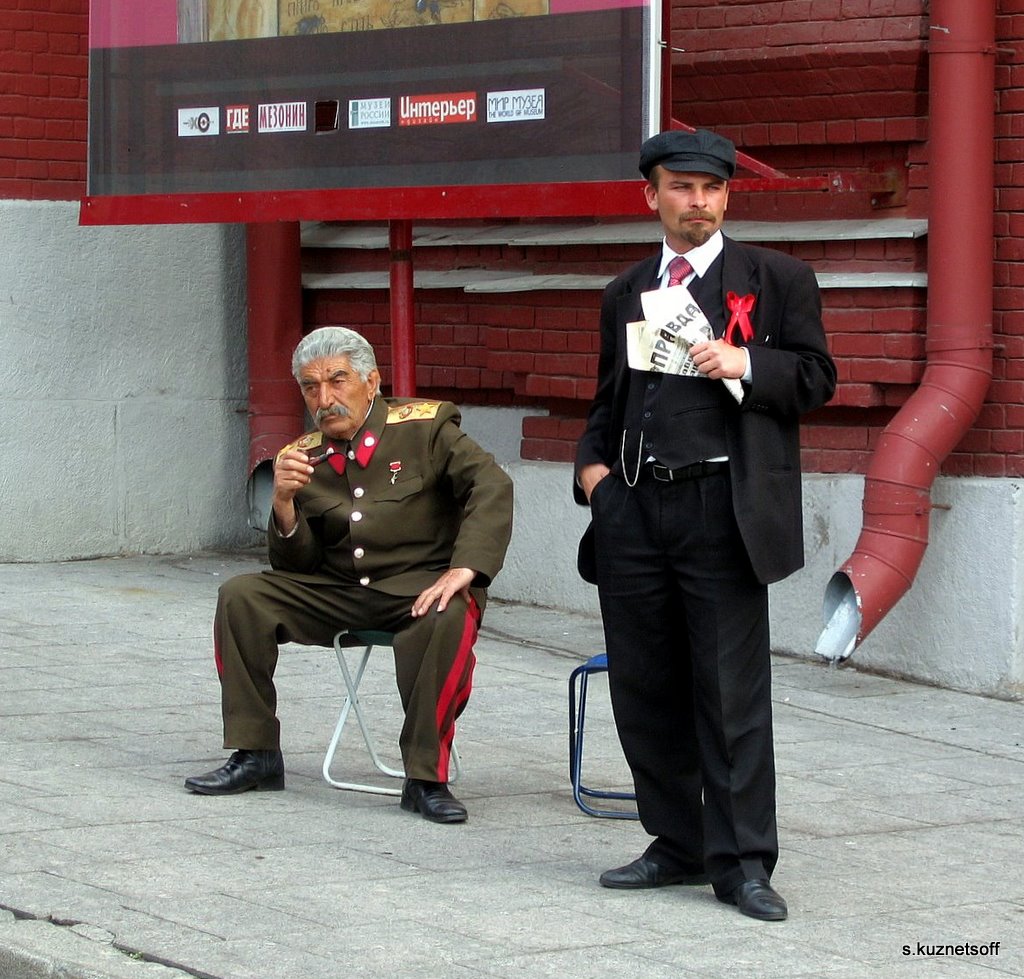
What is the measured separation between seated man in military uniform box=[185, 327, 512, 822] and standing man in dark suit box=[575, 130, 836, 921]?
89 cm

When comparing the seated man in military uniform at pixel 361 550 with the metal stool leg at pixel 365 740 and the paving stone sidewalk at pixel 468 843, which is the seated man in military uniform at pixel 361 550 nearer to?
the metal stool leg at pixel 365 740

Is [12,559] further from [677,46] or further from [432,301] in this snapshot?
[677,46]

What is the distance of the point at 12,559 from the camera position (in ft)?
32.1

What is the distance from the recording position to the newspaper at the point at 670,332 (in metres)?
4.62

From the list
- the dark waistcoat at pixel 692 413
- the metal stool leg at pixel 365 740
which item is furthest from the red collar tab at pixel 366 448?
the dark waistcoat at pixel 692 413

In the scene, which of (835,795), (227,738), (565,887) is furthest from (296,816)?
(835,795)

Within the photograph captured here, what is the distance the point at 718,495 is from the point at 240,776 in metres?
1.86

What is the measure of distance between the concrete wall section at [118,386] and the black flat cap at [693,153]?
567 centimetres

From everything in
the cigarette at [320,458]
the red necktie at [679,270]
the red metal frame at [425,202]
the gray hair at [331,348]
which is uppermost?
the red metal frame at [425,202]

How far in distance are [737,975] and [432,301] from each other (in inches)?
227

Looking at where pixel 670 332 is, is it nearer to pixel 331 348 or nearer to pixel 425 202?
pixel 331 348

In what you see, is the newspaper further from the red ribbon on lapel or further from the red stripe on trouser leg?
the red stripe on trouser leg

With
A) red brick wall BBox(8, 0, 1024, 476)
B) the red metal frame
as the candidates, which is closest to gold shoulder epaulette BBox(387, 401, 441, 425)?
the red metal frame

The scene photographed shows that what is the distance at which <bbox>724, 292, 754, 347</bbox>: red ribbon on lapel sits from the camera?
4.63 m
